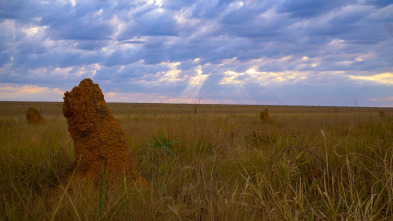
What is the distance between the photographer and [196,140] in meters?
3.80

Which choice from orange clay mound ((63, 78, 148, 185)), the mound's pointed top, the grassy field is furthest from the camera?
the mound's pointed top

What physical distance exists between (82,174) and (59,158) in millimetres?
792

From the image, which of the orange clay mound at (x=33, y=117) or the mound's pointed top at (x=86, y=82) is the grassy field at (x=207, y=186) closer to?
the mound's pointed top at (x=86, y=82)

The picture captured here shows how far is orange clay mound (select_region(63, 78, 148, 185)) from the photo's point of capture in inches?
89.5

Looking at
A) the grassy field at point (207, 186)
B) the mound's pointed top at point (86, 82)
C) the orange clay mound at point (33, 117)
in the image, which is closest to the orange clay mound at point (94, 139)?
the mound's pointed top at point (86, 82)

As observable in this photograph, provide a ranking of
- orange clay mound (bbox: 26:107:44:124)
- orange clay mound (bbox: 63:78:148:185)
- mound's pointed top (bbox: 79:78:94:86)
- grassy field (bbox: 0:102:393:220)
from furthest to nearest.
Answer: orange clay mound (bbox: 26:107:44:124) → mound's pointed top (bbox: 79:78:94:86) → orange clay mound (bbox: 63:78:148:185) → grassy field (bbox: 0:102:393:220)

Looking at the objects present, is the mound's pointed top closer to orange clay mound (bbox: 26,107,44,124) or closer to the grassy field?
the grassy field

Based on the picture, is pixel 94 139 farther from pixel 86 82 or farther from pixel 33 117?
pixel 33 117

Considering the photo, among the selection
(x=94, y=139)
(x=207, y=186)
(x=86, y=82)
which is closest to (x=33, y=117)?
(x=86, y=82)

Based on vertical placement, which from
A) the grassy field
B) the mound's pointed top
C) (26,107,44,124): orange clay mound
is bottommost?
the grassy field

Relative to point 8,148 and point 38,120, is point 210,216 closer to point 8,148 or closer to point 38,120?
point 8,148

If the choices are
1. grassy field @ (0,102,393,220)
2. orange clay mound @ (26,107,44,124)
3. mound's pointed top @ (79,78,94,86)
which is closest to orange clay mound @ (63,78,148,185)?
mound's pointed top @ (79,78,94,86)

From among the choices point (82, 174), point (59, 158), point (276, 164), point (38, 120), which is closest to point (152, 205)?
point (82, 174)

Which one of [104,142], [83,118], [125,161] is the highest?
[83,118]
